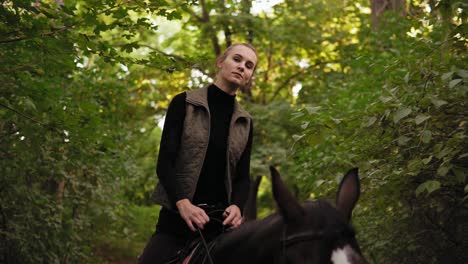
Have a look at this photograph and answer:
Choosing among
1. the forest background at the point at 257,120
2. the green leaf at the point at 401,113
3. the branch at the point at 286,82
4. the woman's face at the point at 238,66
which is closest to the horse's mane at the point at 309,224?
the woman's face at the point at 238,66

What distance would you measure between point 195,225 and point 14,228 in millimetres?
6829

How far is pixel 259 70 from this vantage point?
20297 mm

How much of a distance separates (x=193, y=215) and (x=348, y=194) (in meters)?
1.10

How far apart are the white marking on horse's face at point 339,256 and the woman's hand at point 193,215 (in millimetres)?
1241

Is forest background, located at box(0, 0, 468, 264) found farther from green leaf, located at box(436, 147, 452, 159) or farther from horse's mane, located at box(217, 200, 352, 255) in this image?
horse's mane, located at box(217, 200, 352, 255)

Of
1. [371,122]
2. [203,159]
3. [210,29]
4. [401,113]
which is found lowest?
[203,159]

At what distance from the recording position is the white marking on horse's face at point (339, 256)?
220 cm

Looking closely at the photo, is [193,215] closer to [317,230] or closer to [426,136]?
[317,230]

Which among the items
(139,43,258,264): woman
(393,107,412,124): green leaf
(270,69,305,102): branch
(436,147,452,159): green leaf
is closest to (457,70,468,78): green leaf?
(393,107,412,124): green leaf

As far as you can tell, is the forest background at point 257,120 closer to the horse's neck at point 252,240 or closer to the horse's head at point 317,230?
the horse's neck at point 252,240

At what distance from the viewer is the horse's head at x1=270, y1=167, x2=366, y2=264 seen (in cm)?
227

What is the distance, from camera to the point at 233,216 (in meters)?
3.53

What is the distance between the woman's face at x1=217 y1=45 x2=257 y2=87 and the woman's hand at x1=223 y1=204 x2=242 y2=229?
856 mm

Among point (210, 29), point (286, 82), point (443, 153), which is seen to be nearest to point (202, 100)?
point (443, 153)
